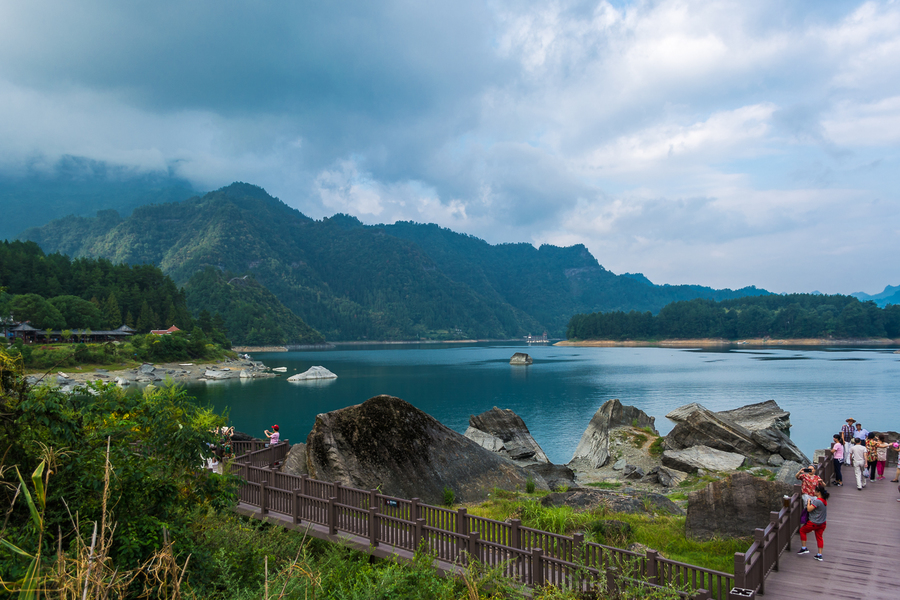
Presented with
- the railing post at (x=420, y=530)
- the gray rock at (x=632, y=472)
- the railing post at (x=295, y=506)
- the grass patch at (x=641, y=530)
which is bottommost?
the gray rock at (x=632, y=472)

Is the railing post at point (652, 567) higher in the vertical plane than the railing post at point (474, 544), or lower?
higher

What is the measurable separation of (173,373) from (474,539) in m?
93.5

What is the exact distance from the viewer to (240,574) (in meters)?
10.4

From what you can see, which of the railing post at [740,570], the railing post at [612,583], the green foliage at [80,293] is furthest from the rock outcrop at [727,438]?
the green foliage at [80,293]

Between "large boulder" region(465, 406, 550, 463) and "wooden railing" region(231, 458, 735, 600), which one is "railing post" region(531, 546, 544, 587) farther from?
"large boulder" region(465, 406, 550, 463)

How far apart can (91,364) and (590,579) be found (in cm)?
9663

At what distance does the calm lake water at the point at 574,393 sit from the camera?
165 feet

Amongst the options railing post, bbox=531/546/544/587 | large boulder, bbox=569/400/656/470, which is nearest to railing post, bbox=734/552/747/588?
railing post, bbox=531/546/544/587

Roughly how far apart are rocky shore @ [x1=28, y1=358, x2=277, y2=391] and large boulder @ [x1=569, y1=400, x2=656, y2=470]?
59780 millimetres

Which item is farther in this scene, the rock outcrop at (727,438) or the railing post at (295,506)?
the rock outcrop at (727,438)

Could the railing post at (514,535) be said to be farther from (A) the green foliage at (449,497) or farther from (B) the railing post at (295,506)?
(A) the green foliage at (449,497)

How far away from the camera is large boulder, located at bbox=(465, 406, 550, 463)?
3038 cm

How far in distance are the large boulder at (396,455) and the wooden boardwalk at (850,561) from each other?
981cm

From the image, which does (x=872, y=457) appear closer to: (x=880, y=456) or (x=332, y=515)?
(x=880, y=456)
